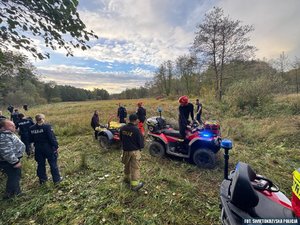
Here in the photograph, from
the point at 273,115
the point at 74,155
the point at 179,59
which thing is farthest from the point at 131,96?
the point at 74,155

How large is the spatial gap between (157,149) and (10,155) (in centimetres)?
365

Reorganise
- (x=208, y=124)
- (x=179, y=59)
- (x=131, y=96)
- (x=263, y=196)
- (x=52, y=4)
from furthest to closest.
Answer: (x=131, y=96) < (x=179, y=59) < (x=208, y=124) < (x=52, y=4) < (x=263, y=196)

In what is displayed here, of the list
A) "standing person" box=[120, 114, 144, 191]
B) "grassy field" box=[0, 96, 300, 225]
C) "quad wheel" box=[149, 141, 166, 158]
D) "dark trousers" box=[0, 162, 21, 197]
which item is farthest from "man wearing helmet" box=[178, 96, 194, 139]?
"dark trousers" box=[0, 162, 21, 197]

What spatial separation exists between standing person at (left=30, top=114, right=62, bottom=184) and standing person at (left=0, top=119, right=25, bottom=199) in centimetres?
33

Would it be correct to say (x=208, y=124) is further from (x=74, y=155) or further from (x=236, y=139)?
(x=74, y=155)

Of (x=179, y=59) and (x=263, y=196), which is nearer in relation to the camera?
(x=263, y=196)

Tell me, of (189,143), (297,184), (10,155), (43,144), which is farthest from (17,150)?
(297,184)

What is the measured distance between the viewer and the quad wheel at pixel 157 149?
582 cm

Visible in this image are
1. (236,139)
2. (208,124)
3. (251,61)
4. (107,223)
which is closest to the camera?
(107,223)

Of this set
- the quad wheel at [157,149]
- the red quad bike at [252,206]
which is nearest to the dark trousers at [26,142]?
the quad wheel at [157,149]

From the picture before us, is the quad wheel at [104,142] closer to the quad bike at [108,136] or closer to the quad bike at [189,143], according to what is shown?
the quad bike at [108,136]

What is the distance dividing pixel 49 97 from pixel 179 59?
137ft

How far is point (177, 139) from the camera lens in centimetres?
557

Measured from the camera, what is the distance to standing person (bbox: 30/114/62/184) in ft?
14.0
